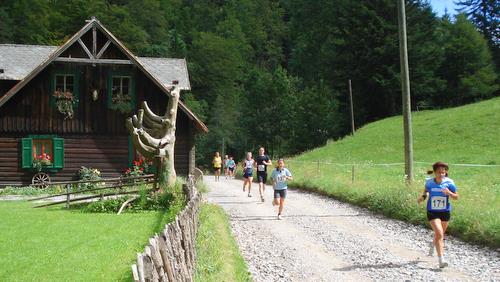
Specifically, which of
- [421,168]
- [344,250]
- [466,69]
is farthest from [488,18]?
[344,250]

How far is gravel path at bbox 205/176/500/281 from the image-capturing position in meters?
8.52

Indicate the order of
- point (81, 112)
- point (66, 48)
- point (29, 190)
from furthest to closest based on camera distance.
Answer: point (81, 112) < point (66, 48) < point (29, 190)

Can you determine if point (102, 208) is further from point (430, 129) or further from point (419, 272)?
point (430, 129)

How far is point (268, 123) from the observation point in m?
61.9

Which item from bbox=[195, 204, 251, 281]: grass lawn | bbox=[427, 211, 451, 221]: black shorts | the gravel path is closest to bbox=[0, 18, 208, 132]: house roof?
the gravel path

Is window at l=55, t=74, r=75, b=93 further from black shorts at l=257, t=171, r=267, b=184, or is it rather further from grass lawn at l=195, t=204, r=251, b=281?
grass lawn at l=195, t=204, r=251, b=281

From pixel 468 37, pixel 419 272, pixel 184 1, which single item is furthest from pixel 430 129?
pixel 184 1

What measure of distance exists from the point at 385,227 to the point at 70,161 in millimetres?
16588

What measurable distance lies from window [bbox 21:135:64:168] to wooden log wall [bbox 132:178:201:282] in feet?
58.5

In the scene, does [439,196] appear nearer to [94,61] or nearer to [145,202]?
[145,202]

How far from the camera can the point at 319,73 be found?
75.1 meters

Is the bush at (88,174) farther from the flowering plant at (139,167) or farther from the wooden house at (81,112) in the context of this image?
the flowering plant at (139,167)

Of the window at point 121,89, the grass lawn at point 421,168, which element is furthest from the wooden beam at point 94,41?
the grass lawn at point 421,168

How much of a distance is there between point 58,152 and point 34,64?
16.2ft
